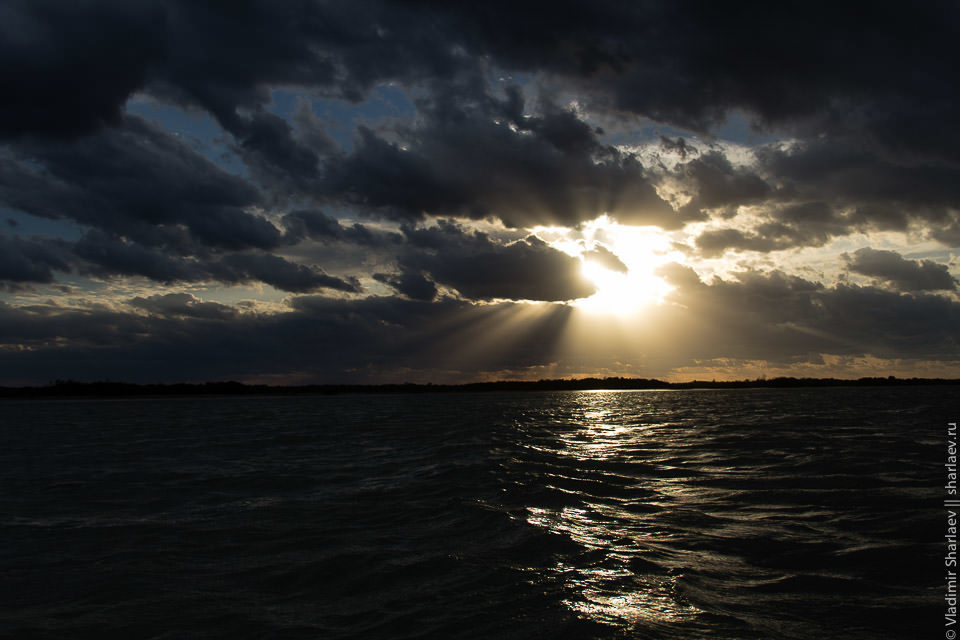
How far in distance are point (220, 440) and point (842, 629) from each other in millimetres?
34487

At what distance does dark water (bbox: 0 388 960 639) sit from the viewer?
293 inches

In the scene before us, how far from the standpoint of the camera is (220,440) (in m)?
34.3

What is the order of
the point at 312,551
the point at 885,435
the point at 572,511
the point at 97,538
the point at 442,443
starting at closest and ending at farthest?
the point at 312,551 < the point at 97,538 < the point at 572,511 < the point at 885,435 < the point at 442,443

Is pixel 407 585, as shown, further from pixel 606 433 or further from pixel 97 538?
pixel 606 433

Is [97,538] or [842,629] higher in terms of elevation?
[842,629]

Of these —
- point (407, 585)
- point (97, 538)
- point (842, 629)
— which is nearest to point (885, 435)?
point (842, 629)

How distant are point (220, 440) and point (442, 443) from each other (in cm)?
1476

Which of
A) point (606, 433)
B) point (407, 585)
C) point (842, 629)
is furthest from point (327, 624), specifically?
point (606, 433)

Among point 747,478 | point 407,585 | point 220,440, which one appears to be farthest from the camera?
point 220,440

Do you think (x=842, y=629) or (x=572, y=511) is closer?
(x=842, y=629)

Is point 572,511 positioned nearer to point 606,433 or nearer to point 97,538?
point 97,538

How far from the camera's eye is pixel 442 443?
2984 cm

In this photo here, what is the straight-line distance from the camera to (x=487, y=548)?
10.6 metres

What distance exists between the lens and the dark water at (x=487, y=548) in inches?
293
